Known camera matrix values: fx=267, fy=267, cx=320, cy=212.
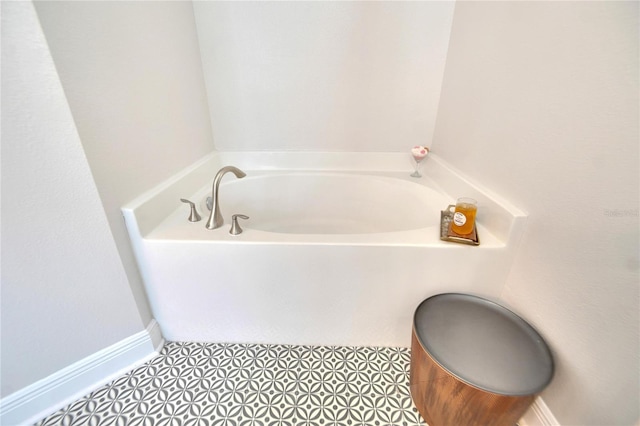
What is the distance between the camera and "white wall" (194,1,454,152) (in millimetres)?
1519

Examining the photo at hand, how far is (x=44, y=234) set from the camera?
0.81m

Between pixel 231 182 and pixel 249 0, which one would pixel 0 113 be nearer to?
pixel 231 182

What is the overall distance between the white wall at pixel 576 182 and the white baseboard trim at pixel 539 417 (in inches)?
1.1

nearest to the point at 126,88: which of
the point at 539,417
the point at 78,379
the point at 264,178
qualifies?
the point at 264,178

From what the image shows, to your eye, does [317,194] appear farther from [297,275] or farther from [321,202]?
[297,275]

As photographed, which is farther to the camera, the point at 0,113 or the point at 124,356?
the point at 124,356

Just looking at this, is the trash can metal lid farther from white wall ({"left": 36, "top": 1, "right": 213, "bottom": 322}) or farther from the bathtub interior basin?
white wall ({"left": 36, "top": 1, "right": 213, "bottom": 322})

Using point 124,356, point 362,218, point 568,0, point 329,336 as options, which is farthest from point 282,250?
point 568,0

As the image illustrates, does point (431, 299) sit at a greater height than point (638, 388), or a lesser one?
lesser

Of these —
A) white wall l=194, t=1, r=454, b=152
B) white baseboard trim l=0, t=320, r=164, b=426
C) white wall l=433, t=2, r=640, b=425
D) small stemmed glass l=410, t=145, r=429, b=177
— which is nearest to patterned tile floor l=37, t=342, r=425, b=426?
white baseboard trim l=0, t=320, r=164, b=426

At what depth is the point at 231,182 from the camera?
164cm

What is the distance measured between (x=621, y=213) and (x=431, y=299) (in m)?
0.57

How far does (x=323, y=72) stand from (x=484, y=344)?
1586 millimetres

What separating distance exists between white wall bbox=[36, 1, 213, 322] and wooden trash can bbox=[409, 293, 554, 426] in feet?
3.59
